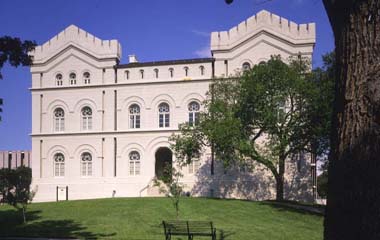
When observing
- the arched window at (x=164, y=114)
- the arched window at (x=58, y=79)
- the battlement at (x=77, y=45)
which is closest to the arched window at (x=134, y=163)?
the arched window at (x=164, y=114)

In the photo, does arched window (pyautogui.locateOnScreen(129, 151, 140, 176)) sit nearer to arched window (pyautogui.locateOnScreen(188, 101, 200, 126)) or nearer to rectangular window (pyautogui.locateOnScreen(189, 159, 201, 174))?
rectangular window (pyautogui.locateOnScreen(189, 159, 201, 174))

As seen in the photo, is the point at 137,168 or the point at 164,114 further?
Answer: the point at 164,114

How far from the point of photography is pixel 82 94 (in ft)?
141

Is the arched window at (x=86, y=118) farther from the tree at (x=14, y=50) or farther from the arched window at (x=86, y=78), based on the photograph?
the tree at (x=14, y=50)

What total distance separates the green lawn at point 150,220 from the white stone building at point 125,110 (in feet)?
39.8

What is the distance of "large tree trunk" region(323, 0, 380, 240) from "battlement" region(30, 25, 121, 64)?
131ft

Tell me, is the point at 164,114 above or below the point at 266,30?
below

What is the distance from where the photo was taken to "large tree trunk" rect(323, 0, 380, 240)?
395cm

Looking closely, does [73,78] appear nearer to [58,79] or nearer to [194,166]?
[58,79]

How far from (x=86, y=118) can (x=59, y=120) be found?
266 cm

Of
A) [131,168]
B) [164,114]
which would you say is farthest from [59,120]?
[164,114]

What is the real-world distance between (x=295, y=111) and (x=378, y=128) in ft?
88.5

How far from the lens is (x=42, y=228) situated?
61.3 feet

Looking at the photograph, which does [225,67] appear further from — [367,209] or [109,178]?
[367,209]
